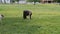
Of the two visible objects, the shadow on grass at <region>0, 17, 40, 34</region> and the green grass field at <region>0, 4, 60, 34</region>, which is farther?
the green grass field at <region>0, 4, 60, 34</region>

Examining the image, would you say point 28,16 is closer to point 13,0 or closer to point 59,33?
point 59,33

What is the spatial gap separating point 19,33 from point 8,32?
67 cm

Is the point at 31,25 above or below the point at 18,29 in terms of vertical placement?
below

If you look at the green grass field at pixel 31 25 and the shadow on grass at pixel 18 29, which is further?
the green grass field at pixel 31 25

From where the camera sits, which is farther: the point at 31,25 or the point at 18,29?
the point at 31,25

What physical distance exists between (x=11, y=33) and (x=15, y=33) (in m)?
0.20

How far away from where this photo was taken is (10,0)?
322 feet

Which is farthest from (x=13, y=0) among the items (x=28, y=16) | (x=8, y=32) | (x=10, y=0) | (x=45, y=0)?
(x=8, y=32)

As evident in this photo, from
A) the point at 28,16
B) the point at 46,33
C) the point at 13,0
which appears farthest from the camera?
the point at 13,0

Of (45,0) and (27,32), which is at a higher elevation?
(27,32)

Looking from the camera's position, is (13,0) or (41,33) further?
(13,0)

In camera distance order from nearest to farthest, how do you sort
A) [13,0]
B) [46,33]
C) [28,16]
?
[46,33] → [28,16] → [13,0]

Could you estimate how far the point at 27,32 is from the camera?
445 inches

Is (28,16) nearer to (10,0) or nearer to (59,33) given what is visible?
(59,33)
